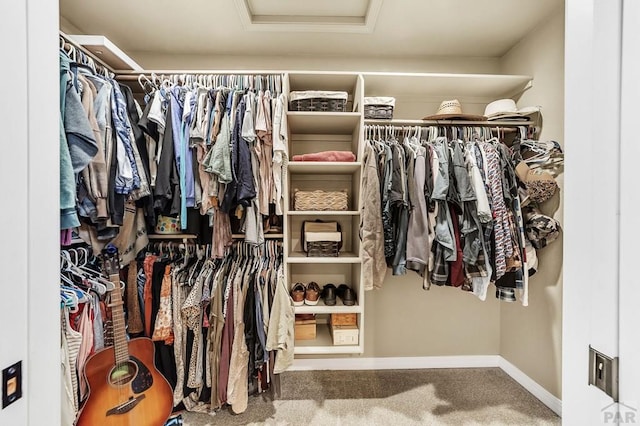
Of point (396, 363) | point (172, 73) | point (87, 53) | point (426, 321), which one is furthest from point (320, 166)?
point (396, 363)

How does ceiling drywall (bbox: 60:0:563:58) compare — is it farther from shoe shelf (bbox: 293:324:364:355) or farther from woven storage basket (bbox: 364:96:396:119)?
shoe shelf (bbox: 293:324:364:355)

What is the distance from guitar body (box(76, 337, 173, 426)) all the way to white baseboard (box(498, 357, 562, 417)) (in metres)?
2.37

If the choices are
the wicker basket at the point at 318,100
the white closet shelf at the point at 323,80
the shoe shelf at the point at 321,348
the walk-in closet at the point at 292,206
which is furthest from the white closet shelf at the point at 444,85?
the shoe shelf at the point at 321,348

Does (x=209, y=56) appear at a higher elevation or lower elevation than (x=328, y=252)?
higher

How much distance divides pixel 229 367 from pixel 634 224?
6.33ft

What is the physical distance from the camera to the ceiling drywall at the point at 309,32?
1.81 metres

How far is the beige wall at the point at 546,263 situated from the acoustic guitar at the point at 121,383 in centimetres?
239

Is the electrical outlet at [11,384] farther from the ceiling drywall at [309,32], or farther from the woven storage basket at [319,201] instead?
the ceiling drywall at [309,32]

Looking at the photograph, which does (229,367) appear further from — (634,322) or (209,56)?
(209,56)

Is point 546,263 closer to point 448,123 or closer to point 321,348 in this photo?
point 448,123

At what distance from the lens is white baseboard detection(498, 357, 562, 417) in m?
1.86

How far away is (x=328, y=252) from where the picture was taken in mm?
1975

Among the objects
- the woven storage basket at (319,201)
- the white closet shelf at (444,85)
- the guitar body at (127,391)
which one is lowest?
the guitar body at (127,391)

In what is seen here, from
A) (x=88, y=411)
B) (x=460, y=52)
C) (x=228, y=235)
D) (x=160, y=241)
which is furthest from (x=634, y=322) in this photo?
(x=460, y=52)
